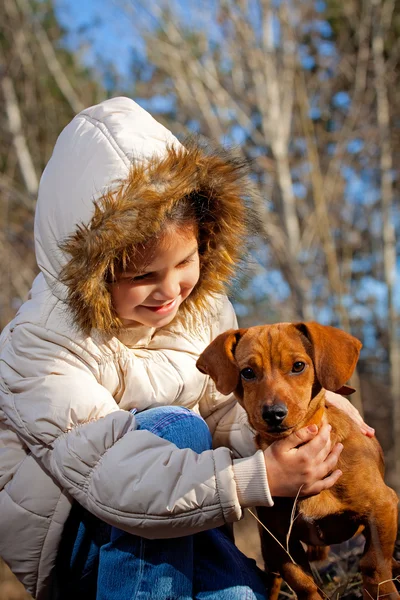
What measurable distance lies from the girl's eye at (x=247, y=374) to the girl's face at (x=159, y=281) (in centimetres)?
49

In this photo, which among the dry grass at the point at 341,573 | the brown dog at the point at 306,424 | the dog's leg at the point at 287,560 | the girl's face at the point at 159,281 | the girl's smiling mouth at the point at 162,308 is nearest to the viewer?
the brown dog at the point at 306,424

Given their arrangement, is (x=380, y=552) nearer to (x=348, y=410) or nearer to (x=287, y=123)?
(x=348, y=410)

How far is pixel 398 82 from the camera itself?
1198 cm

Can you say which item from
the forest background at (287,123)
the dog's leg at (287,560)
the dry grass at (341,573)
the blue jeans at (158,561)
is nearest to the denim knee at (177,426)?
the blue jeans at (158,561)

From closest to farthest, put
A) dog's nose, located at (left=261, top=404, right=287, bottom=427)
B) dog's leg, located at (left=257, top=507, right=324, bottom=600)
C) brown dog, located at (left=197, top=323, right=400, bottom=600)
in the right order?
1. dog's nose, located at (left=261, top=404, right=287, bottom=427)
2. brown dog, located at (left=197, top=323, right=400, bottom=600)
3. dog's leg, located at (left=257, top=507, right=324, bottom=600)

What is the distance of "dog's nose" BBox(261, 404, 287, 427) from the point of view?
2.05 metres

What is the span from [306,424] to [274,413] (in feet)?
0.86

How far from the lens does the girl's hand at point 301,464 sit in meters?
2.16

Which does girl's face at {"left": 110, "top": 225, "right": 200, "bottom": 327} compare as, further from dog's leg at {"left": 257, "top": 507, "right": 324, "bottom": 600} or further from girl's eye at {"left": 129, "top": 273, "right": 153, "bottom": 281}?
dog's leg at {"left": 257, "top": 507, "right": 324, "bottom": 600}

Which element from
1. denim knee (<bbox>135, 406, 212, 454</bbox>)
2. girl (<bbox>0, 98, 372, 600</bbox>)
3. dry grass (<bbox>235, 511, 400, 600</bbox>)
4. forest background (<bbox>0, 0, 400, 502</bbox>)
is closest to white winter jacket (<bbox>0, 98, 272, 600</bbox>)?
girl (<bbox>0, 98, 372, 600</bbox>)

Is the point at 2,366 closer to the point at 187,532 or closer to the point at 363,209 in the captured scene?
the point at 187,532

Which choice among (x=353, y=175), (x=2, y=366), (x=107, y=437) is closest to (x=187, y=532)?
→ (x=107, y=437)

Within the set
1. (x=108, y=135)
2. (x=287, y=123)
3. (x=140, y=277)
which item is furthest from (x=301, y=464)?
(x=287, y=123)

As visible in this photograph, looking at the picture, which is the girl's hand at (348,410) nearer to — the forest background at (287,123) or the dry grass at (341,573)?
the dry grass at (341,573)
